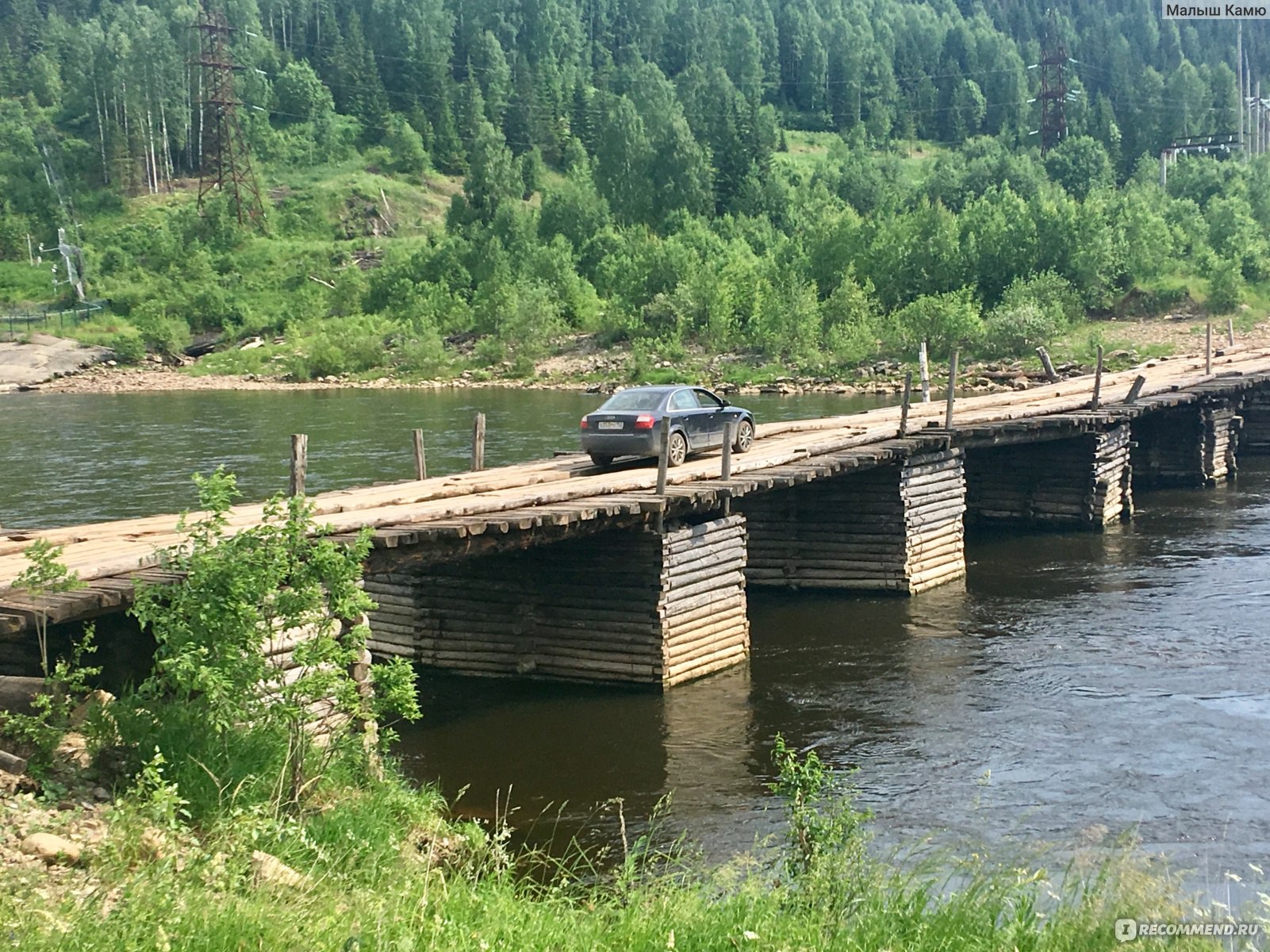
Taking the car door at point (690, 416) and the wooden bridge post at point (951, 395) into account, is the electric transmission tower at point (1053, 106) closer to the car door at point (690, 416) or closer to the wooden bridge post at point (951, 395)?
the wooden bridge post at point (951, 395)

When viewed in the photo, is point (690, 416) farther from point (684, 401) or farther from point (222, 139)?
point (222, 139)

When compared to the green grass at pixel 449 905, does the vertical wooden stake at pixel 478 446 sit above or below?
above

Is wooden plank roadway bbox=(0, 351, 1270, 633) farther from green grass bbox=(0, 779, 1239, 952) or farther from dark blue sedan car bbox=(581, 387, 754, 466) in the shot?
green grass bbox=(0, 779, 1239, 952)

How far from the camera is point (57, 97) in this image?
138625 millimetres

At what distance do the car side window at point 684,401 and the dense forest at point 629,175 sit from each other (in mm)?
48671

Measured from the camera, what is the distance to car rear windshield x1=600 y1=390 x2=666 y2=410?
74.9 ft

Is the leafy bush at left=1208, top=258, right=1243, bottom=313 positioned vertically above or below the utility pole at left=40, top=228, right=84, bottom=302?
below

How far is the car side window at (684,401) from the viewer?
75.9 feet

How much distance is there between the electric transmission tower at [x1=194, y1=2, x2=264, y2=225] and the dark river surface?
7728cm

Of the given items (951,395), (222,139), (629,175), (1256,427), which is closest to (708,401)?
(951,395)

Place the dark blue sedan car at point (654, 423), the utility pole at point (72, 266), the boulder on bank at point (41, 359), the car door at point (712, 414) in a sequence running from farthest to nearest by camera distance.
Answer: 1. the utility pole at point (72, 266)
2. the boulder on bank at point (41, 359)
3. the car door at point (712, 414)
4. the dark blue sedan car at point (654, 423)

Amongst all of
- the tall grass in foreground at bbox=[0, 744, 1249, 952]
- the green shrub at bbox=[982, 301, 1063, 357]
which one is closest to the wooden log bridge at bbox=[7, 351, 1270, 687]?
the tall grass in foreground at bbox=[0, 744, 1249, 952]

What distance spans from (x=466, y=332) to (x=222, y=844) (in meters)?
77.6

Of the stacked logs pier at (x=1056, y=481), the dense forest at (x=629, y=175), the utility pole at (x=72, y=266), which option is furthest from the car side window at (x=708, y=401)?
the utility pole at (x=72, y=266)
